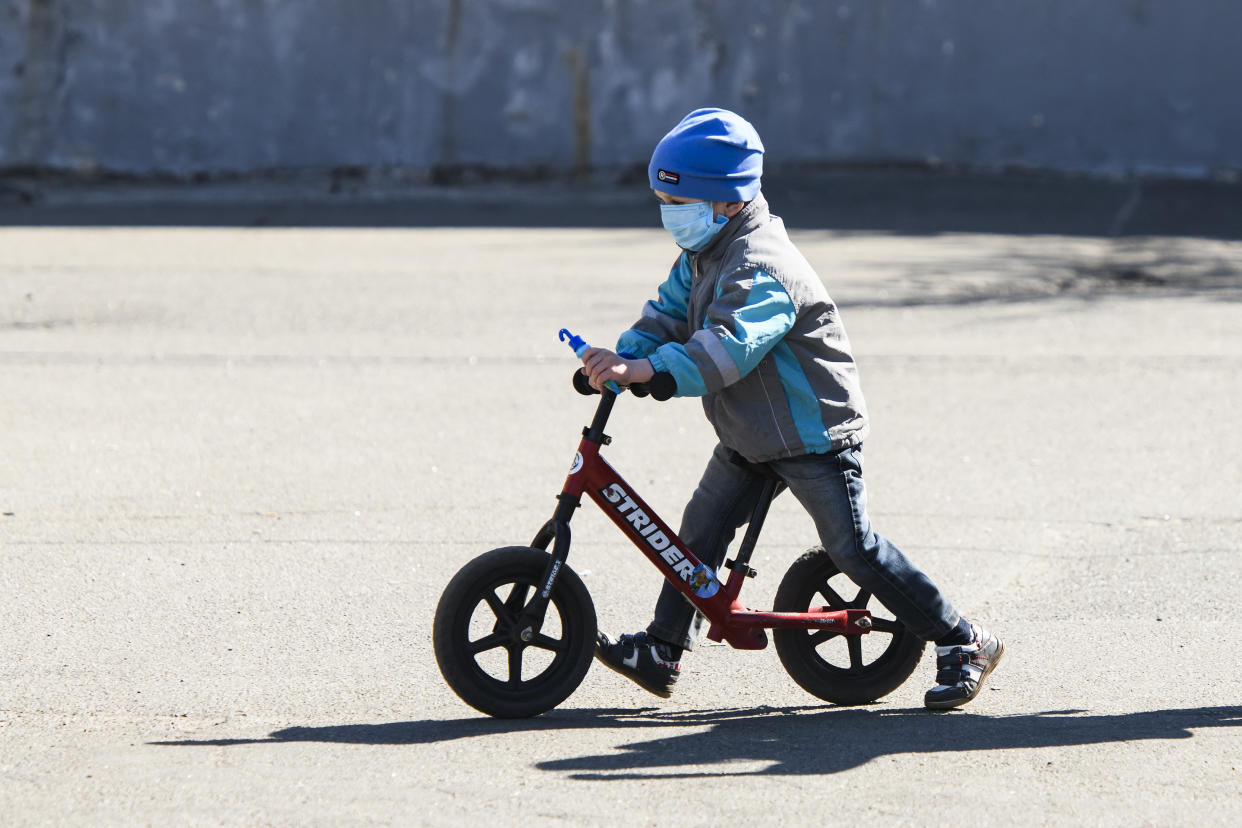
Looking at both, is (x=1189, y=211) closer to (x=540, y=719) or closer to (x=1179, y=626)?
(x=1179, y=626)

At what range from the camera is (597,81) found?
58.5 ft

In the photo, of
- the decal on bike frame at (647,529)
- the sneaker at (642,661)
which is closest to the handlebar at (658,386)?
the decal on bike frame at (647,529)

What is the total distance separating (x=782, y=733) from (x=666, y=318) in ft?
3.71

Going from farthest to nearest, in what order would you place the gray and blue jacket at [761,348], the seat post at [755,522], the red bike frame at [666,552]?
the seat post at [755,522], the red bike frame at [666,552], the gray and blue jacket at [761,348]

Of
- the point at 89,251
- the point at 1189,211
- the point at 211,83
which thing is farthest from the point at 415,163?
the point at 1189,211

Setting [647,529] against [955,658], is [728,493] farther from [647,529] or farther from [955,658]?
[955,658]

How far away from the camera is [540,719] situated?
162 inches

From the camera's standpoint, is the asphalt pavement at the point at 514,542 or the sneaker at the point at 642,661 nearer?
the asphalt pavement at the point at 514,542

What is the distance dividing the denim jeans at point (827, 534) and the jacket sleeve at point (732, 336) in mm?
377

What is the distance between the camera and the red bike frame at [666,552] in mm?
4004

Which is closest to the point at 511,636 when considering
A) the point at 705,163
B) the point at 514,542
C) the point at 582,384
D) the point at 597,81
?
the point at 582,384

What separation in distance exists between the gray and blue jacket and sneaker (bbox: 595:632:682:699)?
615 mm

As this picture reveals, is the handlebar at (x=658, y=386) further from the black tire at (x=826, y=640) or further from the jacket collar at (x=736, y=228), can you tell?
the black tire at (x=826, y=640)

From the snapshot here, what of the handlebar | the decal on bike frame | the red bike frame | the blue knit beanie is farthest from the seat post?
the blue knit beanie
